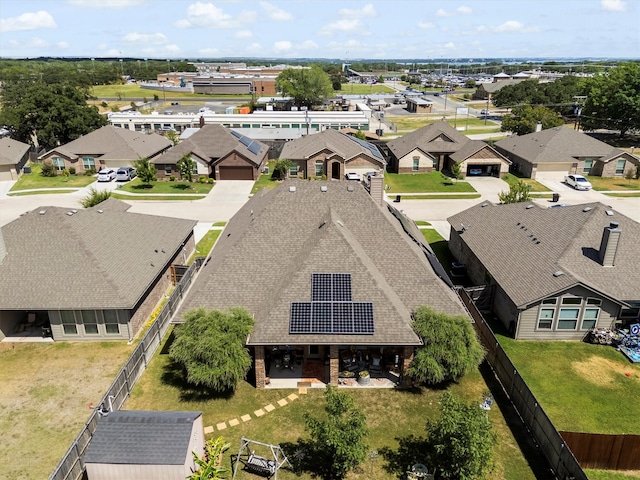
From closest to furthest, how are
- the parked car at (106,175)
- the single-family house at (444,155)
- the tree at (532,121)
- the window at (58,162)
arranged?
the parked car at (106,175)
the single-family house at (444,155)
the window at (58,162)
the tree at (532,121)

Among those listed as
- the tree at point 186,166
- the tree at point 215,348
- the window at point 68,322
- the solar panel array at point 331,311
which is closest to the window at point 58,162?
the tree at point 186,166

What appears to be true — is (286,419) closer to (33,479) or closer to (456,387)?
(456,387)

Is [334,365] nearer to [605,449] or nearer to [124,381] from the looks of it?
[124,381]

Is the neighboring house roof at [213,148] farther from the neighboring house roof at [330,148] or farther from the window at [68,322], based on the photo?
the window at [68,322]

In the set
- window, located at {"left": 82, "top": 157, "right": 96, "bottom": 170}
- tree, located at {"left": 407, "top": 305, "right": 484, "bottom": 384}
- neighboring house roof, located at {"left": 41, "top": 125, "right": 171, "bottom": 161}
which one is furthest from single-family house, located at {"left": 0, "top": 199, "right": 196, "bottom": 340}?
window, located at {"left": 82, "top": 157, "right": 96, "bottom": 170}

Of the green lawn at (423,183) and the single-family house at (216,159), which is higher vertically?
the single-family house at (216,159)

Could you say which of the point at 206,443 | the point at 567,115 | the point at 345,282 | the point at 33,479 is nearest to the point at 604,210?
the point at 345,282
